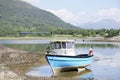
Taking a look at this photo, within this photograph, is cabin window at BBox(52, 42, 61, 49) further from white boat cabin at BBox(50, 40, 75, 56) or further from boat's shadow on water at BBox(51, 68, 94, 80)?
boat's shadow on water at BBox(51, 68, 94, 80)

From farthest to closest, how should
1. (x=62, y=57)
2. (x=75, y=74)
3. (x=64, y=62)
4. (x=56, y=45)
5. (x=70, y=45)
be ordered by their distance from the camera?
(x=70, y=45) → (x=56, y=45) → (x=75, y=74) → (x=64, y=62) → (x=62, y=57)

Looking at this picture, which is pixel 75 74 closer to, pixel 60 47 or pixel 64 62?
pixel 64 62

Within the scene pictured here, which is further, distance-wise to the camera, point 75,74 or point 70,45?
point 70,45

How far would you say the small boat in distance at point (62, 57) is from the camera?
33125 millimetres

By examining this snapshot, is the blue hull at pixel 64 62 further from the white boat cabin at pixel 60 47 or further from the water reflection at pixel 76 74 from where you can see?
the white boat cabin at pixel 60 47

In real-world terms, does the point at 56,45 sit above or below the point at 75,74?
above

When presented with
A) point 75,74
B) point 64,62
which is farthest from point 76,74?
point 64,62

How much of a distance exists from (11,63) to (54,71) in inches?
386

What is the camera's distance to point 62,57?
33344 mm

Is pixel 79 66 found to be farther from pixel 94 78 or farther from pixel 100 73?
pixel 94 78

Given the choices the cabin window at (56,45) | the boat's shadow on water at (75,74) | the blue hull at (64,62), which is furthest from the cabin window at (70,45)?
the boat's shadow on water at (75,74)


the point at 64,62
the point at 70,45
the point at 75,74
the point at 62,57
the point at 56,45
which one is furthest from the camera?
the point at 70,45

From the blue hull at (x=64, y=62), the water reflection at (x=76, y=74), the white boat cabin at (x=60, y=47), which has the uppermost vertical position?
the white boat cabin at (x=60, y=47)

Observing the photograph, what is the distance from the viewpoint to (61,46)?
34969 mm
